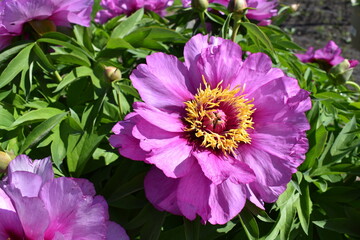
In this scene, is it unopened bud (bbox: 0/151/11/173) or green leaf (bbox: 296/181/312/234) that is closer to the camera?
unopened bud (bbox: 0/151/11/173)

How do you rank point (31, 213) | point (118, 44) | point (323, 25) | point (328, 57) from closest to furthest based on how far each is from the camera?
point (31, 213), point (118, 44), point (328, 57), point (323, 25)

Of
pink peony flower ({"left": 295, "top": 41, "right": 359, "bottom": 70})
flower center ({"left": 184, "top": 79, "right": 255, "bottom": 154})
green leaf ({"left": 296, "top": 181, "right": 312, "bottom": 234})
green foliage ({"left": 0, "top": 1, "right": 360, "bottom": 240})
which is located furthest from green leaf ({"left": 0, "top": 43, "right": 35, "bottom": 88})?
pink peony flower ({"left": 295, "top": 41, "right": 359, "bottom": 70})

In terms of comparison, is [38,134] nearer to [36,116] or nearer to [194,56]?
[36,116]

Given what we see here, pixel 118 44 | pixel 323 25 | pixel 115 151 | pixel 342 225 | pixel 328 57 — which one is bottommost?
pixel 323 25

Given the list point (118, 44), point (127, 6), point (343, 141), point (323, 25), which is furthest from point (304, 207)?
point (323, 25)

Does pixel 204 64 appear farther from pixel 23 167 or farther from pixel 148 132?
pixel 23 167

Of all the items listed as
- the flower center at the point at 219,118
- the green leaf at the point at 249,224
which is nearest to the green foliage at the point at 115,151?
the green leaf at the point at 249,224

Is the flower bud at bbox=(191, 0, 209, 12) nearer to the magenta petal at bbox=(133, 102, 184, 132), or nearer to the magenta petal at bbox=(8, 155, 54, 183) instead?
the magenta petal at bbox=(133, 102, 184, 132)

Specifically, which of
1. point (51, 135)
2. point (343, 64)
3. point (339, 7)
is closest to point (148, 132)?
point (51, 135)
